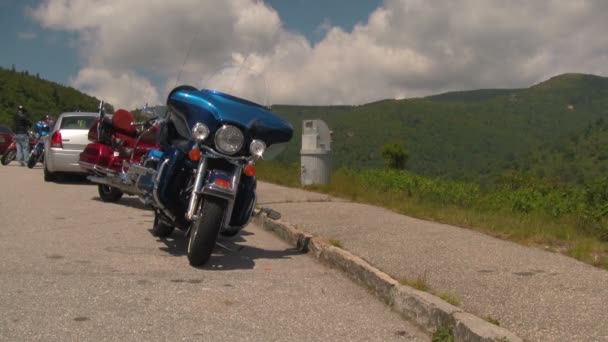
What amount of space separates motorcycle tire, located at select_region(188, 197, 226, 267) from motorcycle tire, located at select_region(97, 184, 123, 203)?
506 centimetres

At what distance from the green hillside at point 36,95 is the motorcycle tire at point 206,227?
88.2 metres

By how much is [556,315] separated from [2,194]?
9749mm

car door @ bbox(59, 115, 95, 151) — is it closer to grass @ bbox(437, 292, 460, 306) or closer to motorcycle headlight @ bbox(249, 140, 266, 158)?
motorcycle headlight @ bbox(249, 140, 266, 158)

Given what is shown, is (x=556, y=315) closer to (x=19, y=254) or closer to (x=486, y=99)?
(x=19, y=254)

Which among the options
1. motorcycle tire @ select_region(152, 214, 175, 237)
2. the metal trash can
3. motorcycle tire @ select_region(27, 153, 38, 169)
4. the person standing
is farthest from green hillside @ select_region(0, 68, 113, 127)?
motorcycle tire @ select_region(152, 214, 175, 237)

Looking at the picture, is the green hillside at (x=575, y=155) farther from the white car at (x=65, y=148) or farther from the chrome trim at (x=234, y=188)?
the chrome trim at (x=234, y=188)

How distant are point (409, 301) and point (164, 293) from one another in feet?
5.96

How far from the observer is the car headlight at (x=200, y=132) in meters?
5.88

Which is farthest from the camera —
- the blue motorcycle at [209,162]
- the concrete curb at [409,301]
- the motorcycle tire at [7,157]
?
the motorcycle tire at [7,157]

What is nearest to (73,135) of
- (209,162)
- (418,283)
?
(209,162)

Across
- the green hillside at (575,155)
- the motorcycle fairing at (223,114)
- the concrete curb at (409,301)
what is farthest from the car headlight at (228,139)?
the green hillside at (575,155)

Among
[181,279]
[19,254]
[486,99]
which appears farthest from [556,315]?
[486,99]

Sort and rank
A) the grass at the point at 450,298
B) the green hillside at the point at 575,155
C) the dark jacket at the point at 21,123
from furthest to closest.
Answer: the green hillside at the point at 575,155
the dark jacket at the point at 21,123
the grass at the point at 450,298

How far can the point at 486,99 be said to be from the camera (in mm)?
176750
